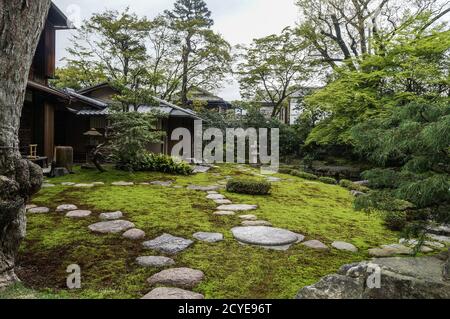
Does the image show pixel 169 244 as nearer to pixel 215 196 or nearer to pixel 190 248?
pixel 190 248

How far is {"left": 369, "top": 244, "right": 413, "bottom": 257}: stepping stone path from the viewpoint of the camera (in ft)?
10.9

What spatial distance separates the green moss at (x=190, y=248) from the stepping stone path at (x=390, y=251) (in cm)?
12

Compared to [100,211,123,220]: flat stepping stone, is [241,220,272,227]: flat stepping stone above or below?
below

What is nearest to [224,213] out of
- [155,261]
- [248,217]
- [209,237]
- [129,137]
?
[248,217]

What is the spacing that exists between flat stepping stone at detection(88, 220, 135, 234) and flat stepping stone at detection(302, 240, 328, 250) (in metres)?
2.36

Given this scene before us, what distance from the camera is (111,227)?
156 inches

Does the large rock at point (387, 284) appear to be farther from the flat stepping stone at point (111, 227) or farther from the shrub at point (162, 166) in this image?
the shrub at point (162, 166)

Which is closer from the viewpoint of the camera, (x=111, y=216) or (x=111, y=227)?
(x=111, y=227)

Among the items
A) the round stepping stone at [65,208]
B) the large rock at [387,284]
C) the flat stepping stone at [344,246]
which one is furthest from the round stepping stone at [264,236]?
the round stepping stone at [65,208]

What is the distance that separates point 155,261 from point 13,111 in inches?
73.6

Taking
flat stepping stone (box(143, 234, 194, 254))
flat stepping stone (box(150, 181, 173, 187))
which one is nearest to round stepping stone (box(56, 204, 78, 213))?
flat stepping stone (box(143, 234, 194, 254))

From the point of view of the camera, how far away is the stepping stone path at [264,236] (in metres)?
3.52

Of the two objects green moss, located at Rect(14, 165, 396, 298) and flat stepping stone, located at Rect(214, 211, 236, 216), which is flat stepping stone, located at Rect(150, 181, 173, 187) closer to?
green moss, located at Rect(14, 165, 396, 298)

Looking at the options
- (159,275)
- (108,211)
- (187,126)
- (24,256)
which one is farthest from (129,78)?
(159,275)
